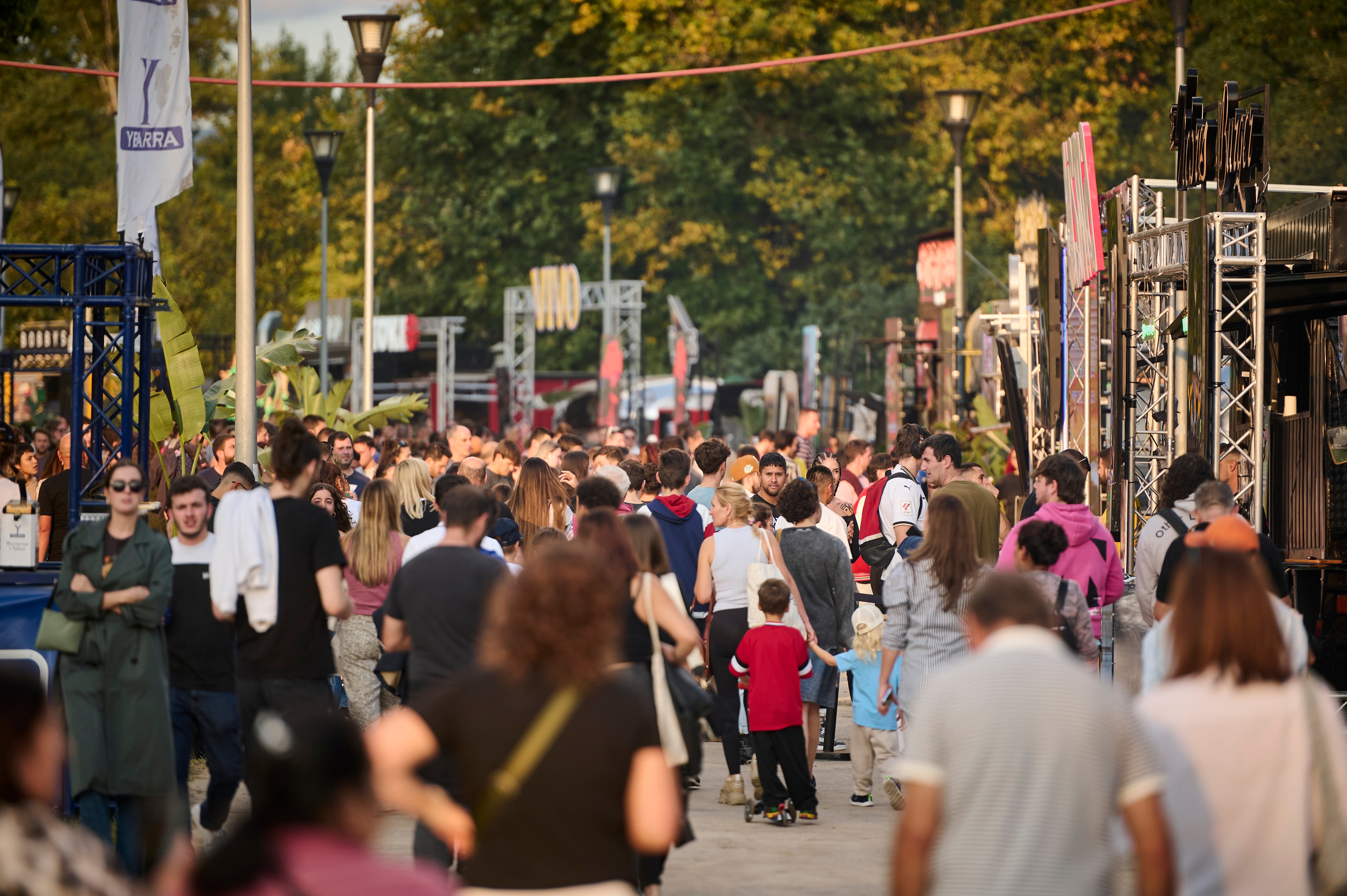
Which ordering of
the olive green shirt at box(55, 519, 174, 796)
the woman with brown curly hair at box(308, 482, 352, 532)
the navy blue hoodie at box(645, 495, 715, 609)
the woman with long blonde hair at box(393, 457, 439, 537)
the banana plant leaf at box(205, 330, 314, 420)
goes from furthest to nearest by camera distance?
1. the banana plant leaf at box(205, 330, 314, 420)
2. the woman with brown curly hair at box(308, 482, 352, 532)
3. the woman with long blonde hair at box(393, 457, 439, 537)
4. the navy blue hoodie at box(645, 495, 715, 609)
5. the olive green shirt at box(55, 519, 174, 796)

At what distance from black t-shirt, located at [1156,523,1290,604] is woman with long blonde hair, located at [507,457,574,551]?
3703 millimetres

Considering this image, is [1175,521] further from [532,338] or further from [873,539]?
[532,338]

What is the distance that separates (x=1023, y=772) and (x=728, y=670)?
18.4 feet

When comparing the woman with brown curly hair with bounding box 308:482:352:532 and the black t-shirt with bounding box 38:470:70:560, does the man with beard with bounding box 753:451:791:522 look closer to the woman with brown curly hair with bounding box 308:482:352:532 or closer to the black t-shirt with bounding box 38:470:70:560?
the woman with brown curly hair with bounding box 308:482:352:532

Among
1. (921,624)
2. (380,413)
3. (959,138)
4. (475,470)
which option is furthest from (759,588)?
(959,138)

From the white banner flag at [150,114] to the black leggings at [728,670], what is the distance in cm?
612

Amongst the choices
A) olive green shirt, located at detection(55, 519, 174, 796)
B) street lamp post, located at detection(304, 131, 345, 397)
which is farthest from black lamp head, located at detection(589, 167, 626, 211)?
olive green shirt, located at detection(55, 519, 174, 796)

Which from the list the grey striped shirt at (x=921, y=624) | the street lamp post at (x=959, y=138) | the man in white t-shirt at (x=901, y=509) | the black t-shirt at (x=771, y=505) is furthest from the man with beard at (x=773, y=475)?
the street lamp post at (x=959, y=138)

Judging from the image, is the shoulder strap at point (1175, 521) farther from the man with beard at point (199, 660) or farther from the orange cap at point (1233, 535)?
the man with beard at point (199, 660)

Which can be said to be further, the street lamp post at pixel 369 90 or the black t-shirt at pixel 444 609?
the street lamp post at pixel 369 90

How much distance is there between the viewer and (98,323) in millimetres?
9984

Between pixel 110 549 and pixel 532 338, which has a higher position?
pixel 532 338

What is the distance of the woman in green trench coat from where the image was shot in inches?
273

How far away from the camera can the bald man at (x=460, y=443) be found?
655 inches
